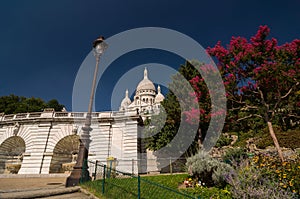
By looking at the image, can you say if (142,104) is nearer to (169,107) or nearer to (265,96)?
(169,107)

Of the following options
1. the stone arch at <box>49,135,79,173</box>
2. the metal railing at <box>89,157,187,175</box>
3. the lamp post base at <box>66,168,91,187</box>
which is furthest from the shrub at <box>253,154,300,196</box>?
the stone arch at <box>49,135,79,173</box>

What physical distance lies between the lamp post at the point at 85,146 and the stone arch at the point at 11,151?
17.7 m

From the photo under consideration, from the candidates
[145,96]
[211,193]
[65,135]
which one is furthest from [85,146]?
[145,96]

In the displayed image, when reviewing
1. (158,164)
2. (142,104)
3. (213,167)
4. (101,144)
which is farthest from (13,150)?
(142,104)

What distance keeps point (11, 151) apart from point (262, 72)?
2761 centimetres

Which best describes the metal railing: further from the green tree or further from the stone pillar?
the stone pillar

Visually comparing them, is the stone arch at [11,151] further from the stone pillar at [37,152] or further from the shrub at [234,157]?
the shrub at [234,157]

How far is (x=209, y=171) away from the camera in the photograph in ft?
25.1

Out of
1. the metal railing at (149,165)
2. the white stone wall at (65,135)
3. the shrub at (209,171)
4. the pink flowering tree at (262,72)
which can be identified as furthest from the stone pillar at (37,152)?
the pink flowering tree at (262,72)

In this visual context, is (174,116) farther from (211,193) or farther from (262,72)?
(211,193)

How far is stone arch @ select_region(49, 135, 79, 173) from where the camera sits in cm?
1934

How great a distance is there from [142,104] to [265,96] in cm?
6747

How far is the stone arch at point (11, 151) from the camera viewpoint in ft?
68.1

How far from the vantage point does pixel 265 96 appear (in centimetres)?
1180
